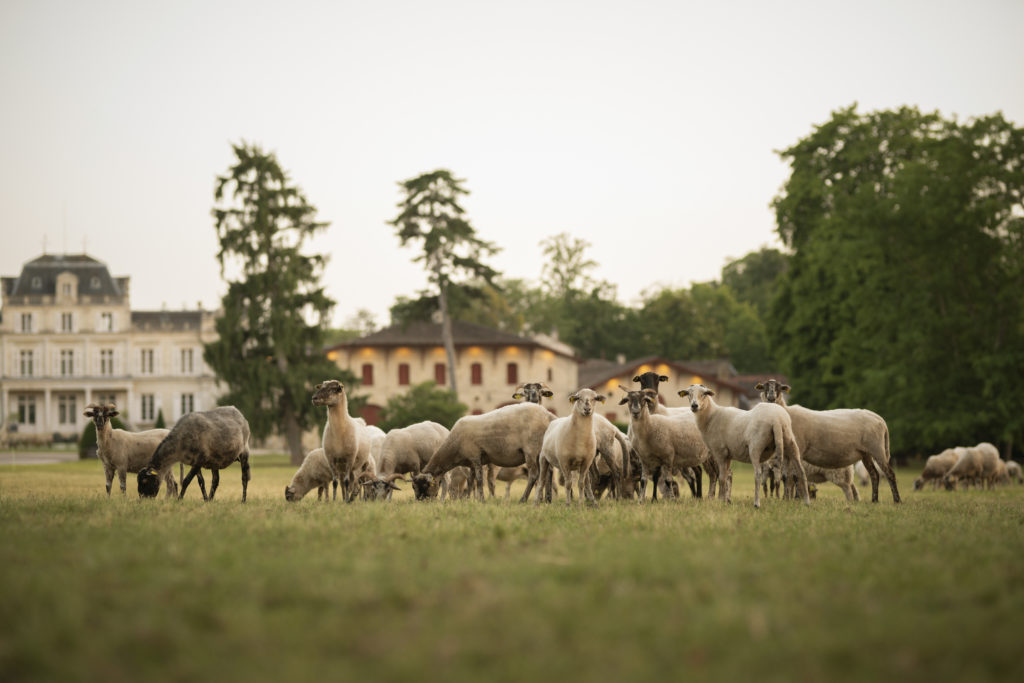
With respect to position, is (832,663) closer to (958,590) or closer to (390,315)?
(958,590)

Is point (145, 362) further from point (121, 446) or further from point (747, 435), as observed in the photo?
point (747, 435)

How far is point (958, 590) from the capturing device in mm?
6469

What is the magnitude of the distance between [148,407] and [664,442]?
293ft

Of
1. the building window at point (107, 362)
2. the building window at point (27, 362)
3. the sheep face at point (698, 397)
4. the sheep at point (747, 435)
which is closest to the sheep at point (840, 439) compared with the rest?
the sheep at point (747, 435)

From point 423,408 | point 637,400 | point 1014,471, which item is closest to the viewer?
point 637,400

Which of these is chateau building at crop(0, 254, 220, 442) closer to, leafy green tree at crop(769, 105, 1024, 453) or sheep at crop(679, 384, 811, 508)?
leafy green tree at crop(769, 105, 1024, 453)

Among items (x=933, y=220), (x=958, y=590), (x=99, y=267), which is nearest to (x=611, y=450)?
(x=958, y=590)

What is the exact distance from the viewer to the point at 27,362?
95.1 m

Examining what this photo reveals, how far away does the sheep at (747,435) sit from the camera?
48.4 ft

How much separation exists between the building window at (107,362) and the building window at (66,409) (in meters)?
4.04

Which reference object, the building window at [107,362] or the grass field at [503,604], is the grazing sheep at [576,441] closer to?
the grass field at [503,604]

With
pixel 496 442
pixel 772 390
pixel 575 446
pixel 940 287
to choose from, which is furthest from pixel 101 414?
pixel 940 287

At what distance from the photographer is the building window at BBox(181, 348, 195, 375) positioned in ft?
317

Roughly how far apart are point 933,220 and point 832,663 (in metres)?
39.3
